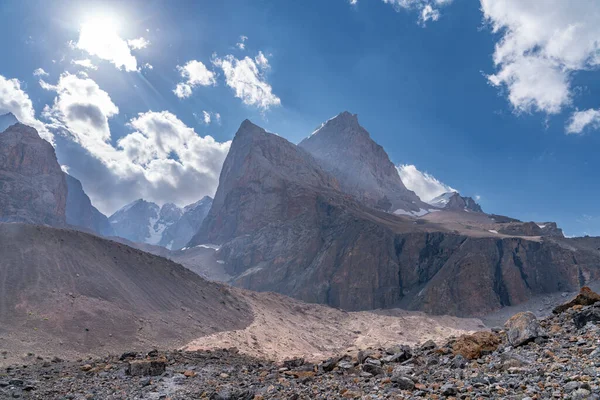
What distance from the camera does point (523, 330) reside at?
45.0 ft

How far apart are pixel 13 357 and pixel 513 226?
14164 cm

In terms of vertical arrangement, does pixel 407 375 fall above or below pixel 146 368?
below

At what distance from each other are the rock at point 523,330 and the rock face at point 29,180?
572ft

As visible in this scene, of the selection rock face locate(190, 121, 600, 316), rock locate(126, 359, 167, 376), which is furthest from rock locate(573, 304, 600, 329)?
rock face locate(190, 121, 600, 316)

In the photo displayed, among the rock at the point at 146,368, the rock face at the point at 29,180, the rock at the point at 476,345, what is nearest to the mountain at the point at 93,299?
the rock at the point at 146,368

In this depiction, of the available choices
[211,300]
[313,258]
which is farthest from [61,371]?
[313,258]

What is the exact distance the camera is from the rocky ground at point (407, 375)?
8.95m

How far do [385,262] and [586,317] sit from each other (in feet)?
347

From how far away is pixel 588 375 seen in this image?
8.16 metres

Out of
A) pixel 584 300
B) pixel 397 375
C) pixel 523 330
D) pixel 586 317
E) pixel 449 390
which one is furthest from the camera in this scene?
pixel 584 300

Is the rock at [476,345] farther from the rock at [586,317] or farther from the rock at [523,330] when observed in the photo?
the rock at [586,317]

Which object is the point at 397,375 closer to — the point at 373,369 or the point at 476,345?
the point at 373,369

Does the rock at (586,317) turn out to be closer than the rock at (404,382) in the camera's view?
No

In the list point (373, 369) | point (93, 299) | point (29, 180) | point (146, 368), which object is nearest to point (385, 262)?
point (93, 299)
